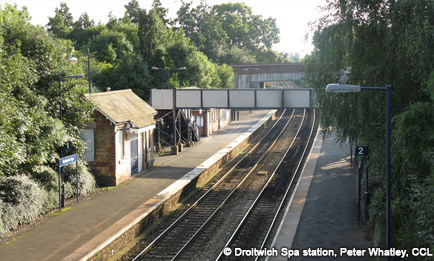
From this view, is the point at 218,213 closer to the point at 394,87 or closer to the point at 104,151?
the point at 104,151

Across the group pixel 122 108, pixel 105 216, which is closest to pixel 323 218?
pixel 105 216

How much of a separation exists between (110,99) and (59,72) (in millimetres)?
6161

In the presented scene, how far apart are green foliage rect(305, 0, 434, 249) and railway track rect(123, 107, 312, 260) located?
5271 mm

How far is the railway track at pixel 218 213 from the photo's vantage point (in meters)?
15.8

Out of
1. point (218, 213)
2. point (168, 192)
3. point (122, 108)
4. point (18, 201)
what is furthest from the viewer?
point (122, 108)

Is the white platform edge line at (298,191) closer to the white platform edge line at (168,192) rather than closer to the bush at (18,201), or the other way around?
the white platform edge line at (168,192)

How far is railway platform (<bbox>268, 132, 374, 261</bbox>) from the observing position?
1557 cm

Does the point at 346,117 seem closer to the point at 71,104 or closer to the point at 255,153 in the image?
the point at 71,104

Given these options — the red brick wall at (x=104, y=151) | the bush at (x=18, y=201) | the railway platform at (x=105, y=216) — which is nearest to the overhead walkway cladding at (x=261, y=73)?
the railway platform at (x=105, y=216)

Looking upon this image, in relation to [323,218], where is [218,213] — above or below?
below

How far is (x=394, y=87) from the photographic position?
15.8 meters

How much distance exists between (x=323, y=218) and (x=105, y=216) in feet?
26.7

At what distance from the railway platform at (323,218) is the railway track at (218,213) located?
167cm

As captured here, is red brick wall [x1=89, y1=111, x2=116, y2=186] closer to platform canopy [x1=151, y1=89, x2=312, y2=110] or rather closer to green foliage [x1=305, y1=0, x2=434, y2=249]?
green foliage [x1=305, y1=0, x2=434, y2=249]
